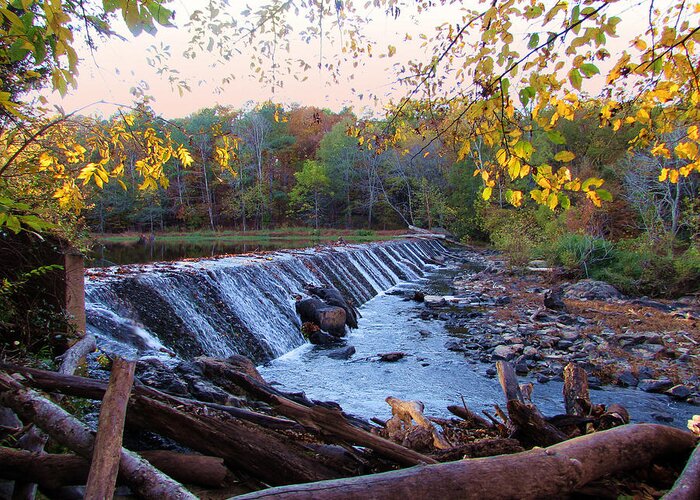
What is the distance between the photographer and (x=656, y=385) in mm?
6461

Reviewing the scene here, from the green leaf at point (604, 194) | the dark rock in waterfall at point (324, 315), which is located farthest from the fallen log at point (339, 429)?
the dark rock in waterfall at point (324, 315)

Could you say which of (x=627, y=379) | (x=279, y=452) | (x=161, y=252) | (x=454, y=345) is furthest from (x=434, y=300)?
(x=161, y=252)

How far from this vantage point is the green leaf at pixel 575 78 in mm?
2148

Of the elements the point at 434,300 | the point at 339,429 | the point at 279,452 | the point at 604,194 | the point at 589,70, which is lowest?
the point at 434,300

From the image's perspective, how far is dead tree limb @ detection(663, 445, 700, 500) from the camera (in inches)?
91.1

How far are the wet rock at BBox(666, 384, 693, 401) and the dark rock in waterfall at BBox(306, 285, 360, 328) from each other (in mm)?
5896

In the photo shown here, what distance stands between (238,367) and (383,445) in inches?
110

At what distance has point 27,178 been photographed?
546 cm

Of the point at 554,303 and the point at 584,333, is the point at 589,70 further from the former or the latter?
the point at 554,303

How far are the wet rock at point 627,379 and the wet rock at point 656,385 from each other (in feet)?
0.33

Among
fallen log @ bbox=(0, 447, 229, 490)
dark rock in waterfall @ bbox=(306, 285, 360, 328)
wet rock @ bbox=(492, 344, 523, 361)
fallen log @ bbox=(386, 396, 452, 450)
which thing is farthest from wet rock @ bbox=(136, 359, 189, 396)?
dark rock in waterfall @ bbox=(306, 285, 360, 328)

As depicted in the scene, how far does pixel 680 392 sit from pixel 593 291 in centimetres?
796

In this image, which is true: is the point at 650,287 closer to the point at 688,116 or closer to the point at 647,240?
the point at 647,240

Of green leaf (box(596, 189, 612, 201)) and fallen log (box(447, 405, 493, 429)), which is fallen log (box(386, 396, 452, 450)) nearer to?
fallen log (box(447, 405, 493, 429))
